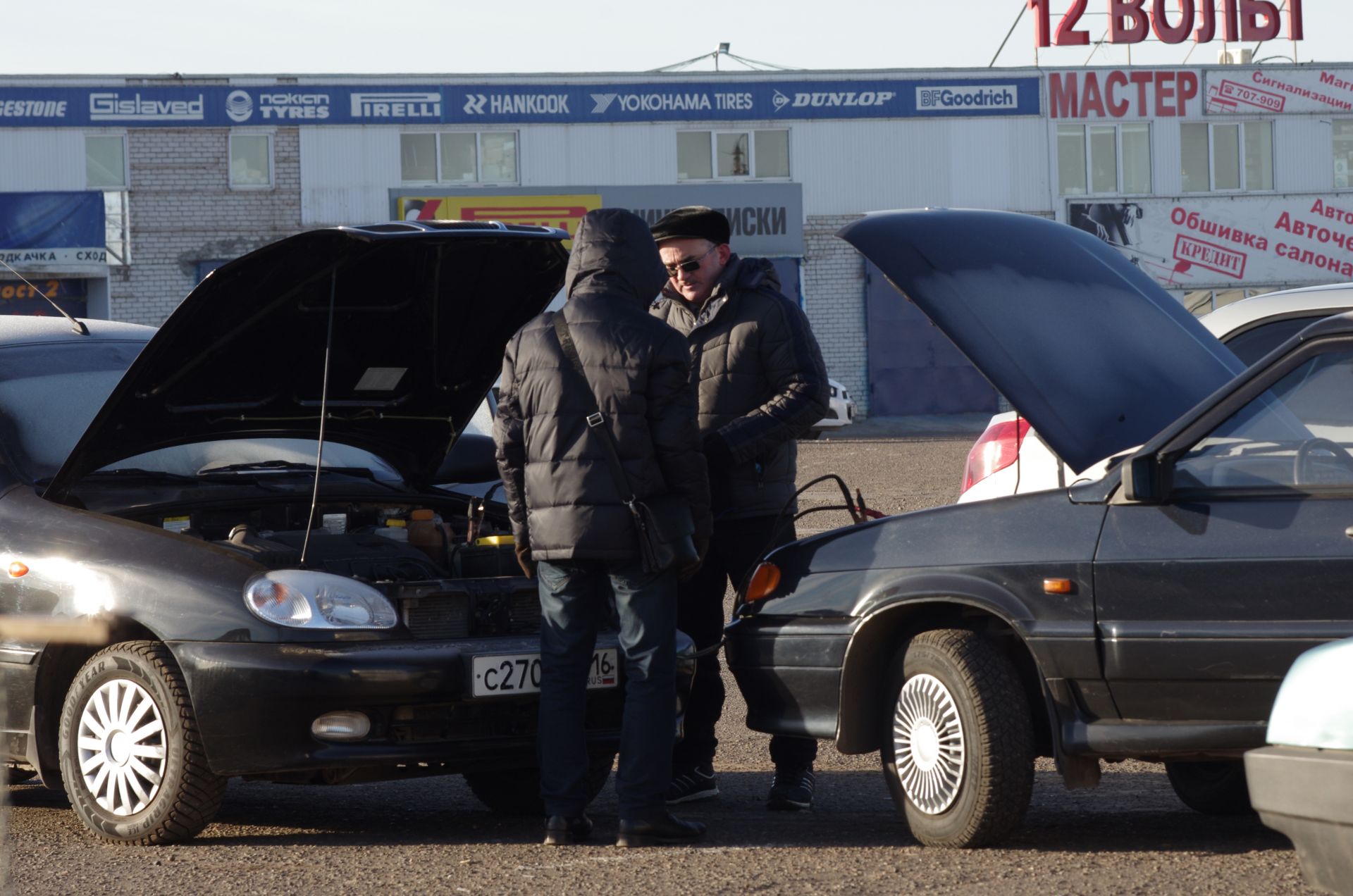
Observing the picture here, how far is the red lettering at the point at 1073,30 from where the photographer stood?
33.8m

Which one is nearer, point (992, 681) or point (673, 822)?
point (992, 681)

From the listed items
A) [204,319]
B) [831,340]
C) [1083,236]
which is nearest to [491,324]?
[204,319]

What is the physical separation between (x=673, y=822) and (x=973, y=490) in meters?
2.68

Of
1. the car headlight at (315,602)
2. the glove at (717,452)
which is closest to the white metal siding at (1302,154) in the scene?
the glove at (717,452)

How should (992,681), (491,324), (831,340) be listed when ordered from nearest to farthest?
(992,681) < (491,324) < (831,340)

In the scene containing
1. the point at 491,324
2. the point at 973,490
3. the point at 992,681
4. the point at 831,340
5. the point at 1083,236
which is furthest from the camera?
the point at 831,340

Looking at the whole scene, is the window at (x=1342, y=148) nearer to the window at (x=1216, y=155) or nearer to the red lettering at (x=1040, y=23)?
the window at (x=1216, y=155)

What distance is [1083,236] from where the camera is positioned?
587cm

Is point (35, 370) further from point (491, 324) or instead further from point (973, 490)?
point (973, 490)

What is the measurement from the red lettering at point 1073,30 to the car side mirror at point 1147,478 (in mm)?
31118

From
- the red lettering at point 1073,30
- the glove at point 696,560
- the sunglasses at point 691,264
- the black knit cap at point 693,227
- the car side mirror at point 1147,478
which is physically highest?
the red lettering at point 1073,30

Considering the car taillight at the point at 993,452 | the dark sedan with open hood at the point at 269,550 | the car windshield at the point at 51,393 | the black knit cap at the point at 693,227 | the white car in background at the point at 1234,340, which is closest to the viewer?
the dark sedan with open hood at the point at 269,550

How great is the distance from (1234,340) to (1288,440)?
2.84 metres

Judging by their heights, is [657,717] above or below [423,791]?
above
